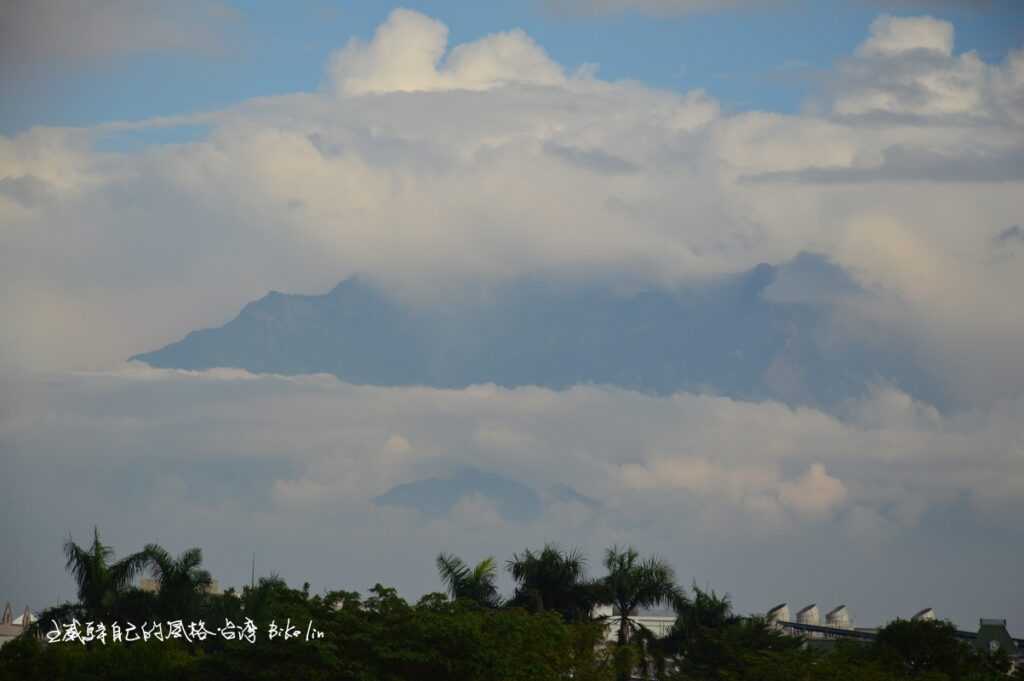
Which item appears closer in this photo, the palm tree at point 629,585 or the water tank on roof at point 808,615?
the palm tree at point 629,585

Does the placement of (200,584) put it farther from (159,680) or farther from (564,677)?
(564,677)

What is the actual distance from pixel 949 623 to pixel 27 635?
132 feet

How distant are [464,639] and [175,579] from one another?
52.7 feet

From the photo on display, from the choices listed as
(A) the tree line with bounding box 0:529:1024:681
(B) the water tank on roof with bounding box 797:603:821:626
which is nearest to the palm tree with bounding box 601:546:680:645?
(A) the tree line with bounding box 0:529:1024:681

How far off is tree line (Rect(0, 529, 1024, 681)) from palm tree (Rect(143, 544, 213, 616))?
0.06 meters

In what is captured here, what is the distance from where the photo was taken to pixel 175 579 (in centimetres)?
5822

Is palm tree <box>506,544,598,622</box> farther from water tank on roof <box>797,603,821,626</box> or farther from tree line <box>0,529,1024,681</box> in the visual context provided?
water tank on roof <box>797,603,821,626</box>

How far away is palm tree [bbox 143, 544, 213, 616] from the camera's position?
57.6m

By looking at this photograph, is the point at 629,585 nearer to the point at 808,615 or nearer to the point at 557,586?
the point at 557,586

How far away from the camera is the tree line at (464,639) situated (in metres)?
47.5

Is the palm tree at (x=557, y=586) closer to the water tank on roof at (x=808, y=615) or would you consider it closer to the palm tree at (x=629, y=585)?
the palm tree at (x=629, y=585)

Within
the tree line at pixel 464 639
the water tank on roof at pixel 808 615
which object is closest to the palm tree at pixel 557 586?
the tree line at pixel 464 639

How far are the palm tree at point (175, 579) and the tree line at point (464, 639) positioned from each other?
56 mm

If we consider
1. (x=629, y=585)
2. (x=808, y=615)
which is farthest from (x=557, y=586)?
(x=808, y=615)
